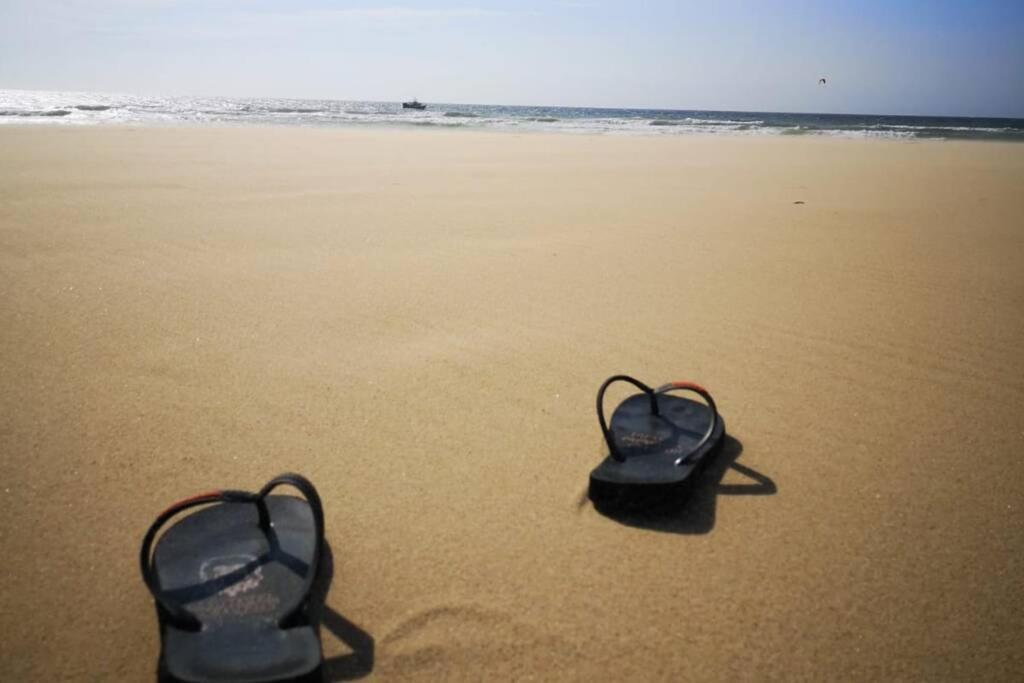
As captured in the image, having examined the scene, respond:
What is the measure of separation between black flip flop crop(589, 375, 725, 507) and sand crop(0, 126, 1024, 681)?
81mm

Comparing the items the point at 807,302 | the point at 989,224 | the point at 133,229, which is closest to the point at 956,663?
the point at 807,302

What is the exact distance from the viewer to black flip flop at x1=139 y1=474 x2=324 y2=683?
857 mm

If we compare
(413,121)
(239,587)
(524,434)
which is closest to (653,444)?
(524,434)

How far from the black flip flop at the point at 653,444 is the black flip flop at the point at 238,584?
0.65 metres

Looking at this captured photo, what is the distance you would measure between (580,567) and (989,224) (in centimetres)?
480

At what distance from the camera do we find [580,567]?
1.15 meters

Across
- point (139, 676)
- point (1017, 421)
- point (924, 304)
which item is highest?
point (924, 304)

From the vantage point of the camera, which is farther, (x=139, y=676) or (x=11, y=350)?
(x=11, y=350)

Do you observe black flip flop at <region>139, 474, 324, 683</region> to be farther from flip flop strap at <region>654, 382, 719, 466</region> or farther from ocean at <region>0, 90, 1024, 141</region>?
ocean at <region>0, 90, 1024, 141</region>

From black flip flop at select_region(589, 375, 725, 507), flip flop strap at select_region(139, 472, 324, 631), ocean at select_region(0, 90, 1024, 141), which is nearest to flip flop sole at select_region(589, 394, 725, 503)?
black flip flop at select_region(589, 375, 725, 507)

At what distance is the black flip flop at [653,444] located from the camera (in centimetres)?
127

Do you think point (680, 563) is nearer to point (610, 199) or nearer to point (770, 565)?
point (770, 565)

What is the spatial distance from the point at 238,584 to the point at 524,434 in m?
0.81

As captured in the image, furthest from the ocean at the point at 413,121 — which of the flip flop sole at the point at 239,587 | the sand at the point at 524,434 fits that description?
the flip flop sole at the point at 239,587
